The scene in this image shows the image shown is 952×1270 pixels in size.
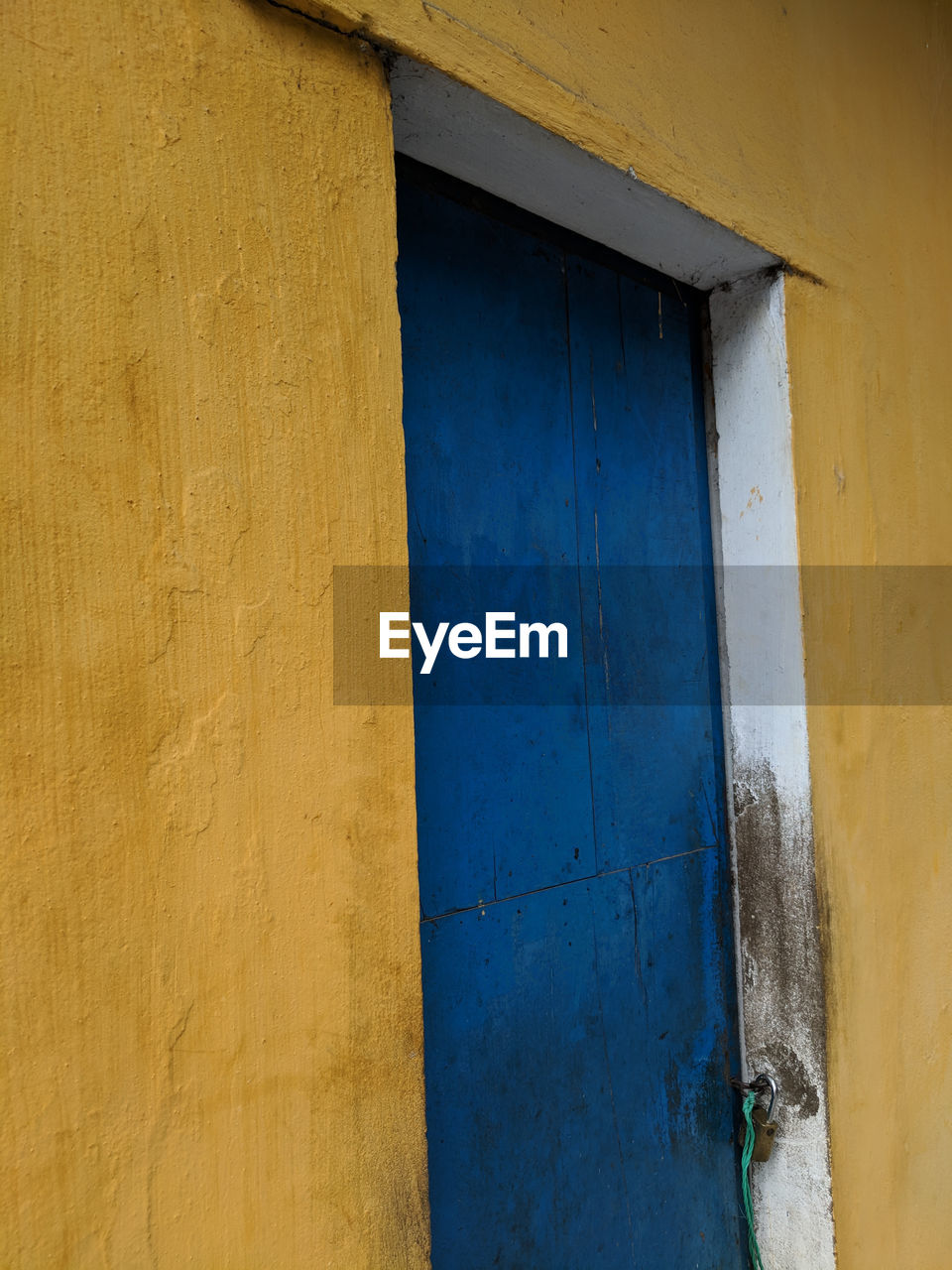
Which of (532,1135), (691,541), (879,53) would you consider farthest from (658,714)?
(879,53)

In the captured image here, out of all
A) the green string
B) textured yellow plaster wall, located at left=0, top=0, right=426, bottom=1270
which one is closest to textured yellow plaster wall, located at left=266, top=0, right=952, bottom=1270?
the green string

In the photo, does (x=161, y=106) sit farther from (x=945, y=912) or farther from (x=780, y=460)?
(x=945, y=912)

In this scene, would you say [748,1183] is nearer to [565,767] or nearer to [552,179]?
[565,767]

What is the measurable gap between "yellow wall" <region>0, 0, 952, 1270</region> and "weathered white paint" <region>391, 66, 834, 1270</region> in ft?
1.75

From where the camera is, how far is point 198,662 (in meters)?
1.01

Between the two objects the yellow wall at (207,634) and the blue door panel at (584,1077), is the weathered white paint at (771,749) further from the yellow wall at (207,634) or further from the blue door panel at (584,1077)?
the yellow wall at (207,634)

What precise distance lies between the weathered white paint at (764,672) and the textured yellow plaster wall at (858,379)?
0.15 ft

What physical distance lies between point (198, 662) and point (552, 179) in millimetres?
1148

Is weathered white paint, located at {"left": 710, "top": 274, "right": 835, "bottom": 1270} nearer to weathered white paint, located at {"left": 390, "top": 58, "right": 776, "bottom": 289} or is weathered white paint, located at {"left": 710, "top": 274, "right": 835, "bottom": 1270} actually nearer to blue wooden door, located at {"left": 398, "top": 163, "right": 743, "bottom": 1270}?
blue wooden door, located at {"left": 398, "top": 163, "right": 743, "bottom": 1270}

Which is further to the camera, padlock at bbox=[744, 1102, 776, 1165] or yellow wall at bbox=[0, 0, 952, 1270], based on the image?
padlock at bbox=[744, 1102, 776, 1165]

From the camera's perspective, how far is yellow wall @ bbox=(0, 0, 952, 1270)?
91 centimetres

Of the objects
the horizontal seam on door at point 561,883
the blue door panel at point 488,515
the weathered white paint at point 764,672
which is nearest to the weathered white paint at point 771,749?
the weathered white paint at point 764,672

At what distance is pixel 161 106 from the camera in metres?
1.03

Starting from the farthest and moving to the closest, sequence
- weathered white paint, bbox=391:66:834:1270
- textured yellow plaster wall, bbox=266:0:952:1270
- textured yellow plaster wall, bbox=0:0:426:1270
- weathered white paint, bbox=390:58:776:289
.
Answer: weathered white paint, bbox=391:66:834:1270
textured yellow plaster wall, bbox=266:0:952:1270
weathered white paint, bbox=390:58:776:289
textured yellow plaster wall, bbox=0:0:426:1270
